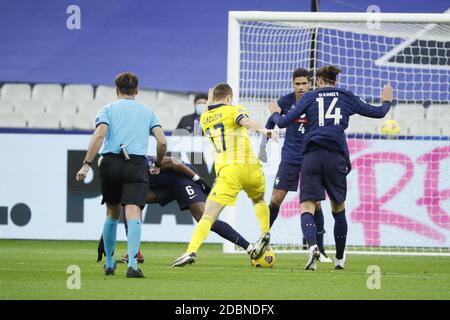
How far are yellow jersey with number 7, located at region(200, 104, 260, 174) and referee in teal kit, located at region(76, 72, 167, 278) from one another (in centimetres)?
120

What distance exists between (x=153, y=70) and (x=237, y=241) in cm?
714

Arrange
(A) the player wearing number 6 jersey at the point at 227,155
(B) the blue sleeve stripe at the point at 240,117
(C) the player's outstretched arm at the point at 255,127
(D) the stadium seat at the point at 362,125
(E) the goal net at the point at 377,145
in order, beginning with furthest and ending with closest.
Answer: (D) the stadium seat at the point at 362,125
(E) the goal net at the point at 377,145
(A) the player wearing number 6 jersey at the point at 227,155
(B) the blue sleeve stripe at the point at 240,117
(C) the player's outstretched arm at the point at 255,127

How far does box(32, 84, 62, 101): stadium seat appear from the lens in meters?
17.0

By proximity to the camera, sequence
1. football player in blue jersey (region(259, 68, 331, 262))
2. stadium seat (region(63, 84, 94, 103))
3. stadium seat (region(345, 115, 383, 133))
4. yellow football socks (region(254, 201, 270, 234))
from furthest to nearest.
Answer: stadium seat (region(63, 84, 94, 103)) < stadium seat (region(345, 115, 383, 133)) < football player in blue jersey (region(259, 68, 331, 262)) < yellow football socks (region(254, 201, 270, 234))

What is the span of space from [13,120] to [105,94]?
1.56 metres

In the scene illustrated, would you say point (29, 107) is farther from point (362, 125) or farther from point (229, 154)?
point (229, 154)

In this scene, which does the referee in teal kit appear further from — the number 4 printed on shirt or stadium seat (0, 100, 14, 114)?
stadium seat (0, 100, 14, 114)

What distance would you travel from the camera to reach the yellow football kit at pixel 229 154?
9.88 metres

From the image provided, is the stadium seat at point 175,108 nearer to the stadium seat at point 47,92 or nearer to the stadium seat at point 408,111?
the stadium seat at point 47,92

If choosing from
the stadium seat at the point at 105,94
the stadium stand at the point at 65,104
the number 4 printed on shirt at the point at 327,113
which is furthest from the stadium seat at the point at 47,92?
the number 4 printed on shirt at the point at 327,113

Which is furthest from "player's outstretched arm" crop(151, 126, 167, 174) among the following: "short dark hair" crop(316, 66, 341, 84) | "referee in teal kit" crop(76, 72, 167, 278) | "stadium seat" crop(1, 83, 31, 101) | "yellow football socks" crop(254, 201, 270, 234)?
"stadium seat" crop(1, 83, 31, 101)

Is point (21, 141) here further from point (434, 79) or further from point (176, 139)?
point (434, 79)

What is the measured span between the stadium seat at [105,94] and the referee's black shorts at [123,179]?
8.38 meters

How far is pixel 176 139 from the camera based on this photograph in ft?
48.1
